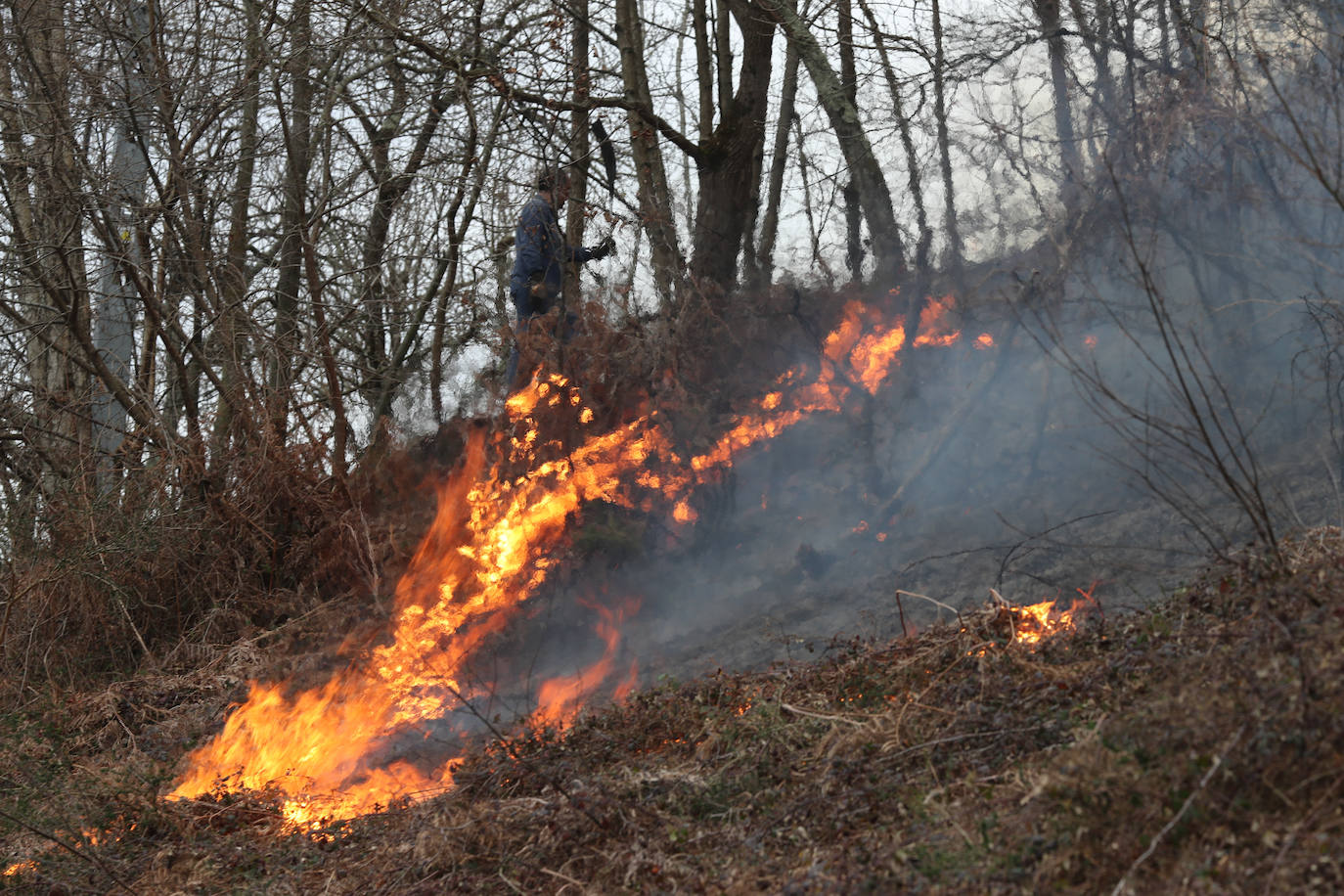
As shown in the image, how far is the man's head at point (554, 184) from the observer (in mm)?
10109

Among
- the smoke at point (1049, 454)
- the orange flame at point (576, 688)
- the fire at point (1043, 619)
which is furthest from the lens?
the orange flame at point (576, 688)

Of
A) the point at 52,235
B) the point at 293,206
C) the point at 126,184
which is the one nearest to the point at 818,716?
the point at 126,184

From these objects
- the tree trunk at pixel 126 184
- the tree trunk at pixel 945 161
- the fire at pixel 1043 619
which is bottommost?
the fire at pixel 1043 619

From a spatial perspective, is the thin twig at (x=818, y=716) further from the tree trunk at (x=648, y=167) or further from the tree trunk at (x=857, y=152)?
the tree trunk at (x=648, y=167)

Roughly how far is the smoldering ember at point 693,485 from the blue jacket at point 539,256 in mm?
70

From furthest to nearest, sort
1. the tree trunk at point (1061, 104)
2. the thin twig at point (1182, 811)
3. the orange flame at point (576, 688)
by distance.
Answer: the tree trunk at point (1061, 104) < the orange flame at point (576, 688) < the thin twig at point (1182, 811)

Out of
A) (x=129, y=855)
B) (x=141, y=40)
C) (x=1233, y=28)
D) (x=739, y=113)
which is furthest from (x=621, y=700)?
(x=141, y=40)

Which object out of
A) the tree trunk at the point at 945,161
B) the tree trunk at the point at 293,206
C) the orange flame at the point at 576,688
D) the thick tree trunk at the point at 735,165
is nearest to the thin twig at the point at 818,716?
the orange flame at the point at 576,688

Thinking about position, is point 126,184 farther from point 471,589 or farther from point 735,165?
point 735,165

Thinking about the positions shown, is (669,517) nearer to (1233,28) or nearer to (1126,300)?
(1126,300)

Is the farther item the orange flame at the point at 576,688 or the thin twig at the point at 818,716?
the orange flame at the point at 576,688

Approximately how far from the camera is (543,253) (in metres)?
10.2

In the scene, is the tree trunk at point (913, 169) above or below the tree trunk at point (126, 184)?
below

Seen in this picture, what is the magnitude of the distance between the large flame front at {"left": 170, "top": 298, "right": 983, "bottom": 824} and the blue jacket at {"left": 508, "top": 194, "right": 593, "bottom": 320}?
1249mm
